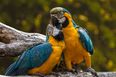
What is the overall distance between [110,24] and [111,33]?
0.49m

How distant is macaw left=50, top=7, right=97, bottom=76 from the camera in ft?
17.8

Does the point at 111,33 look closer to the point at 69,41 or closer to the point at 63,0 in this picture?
the point at 63,0

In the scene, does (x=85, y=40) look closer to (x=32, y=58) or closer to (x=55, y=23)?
(x=55, y=23)

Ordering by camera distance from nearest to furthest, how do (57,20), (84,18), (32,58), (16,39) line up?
(57,20)
(32,58)
(16,39)
(84,18)

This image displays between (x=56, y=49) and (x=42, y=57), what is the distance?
0.13 metres

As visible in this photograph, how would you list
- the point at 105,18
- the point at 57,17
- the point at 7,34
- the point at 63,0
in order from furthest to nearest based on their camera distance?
the point at 105,18 → the point at 63,0 → the point at 7,34 → the point at 57,17

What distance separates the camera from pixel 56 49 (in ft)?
17.9

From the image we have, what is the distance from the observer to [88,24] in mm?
11250

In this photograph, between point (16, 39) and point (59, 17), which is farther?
point (16, 39)

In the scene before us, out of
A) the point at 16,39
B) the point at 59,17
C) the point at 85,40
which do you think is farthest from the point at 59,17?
the point at 16,39

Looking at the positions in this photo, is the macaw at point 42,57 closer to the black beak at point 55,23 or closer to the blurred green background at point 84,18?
the black beak at point 55,23

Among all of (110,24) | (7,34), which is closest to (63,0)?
(110,24)

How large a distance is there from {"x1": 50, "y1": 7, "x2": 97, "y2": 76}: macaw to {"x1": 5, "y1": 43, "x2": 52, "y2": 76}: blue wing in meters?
0.15

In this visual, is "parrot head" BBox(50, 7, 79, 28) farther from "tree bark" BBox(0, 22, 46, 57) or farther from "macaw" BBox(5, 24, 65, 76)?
"tree bark" BBox(0, 22, 46, 57)
